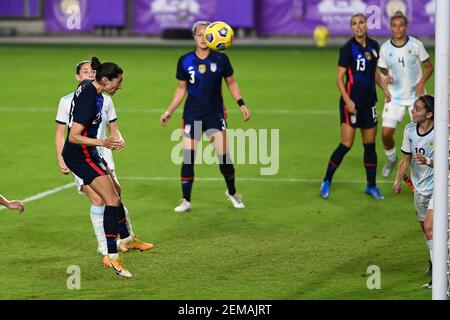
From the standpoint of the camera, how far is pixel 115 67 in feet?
36.6

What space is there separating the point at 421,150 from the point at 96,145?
330 centimetres

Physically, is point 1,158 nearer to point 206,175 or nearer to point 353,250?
point 206,175

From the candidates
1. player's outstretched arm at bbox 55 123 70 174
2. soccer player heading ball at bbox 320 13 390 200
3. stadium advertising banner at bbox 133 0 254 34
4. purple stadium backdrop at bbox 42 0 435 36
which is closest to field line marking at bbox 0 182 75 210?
player's outstretched arm at bbox 55 123 70 174

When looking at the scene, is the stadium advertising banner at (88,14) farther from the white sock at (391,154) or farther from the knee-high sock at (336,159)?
the knee-high sock at (336,159)

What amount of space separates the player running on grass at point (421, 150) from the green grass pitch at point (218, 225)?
0.80 metres

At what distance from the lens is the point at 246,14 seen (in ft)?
132

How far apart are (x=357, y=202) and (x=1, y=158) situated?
6.54 m

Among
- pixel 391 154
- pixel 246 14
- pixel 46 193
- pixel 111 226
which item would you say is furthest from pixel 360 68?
pixel 246 14

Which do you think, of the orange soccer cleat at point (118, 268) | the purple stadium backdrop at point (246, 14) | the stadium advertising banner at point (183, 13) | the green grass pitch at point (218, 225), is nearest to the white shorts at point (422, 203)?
the green grass pitch at point (218, 225)

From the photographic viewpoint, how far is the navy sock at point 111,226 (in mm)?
11258

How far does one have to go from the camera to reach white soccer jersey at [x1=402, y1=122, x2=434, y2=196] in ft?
35.9

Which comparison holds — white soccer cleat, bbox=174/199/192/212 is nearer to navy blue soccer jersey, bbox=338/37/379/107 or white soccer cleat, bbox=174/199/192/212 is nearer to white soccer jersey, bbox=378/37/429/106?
navy blue soccer jersey, bbox=338/37/379/107

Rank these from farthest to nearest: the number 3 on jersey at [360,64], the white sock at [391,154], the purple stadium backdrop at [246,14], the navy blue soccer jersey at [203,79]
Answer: the purple stadium backdrop at [246,14] < the white sock at [391,154] < the number 3 on jersey at [360,64] < the navy blue soccer jersey at [203,79]

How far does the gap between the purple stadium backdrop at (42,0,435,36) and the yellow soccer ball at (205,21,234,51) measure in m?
24.6
